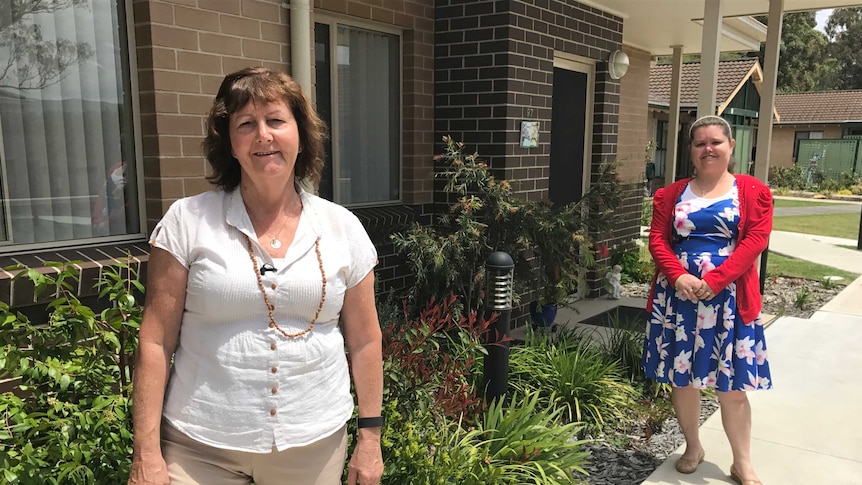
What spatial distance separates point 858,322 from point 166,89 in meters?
6.83

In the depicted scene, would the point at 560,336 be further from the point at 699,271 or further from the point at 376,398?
the point at 376,398

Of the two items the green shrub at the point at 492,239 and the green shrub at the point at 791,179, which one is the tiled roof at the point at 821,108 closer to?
the green shrub at the point at 791,179

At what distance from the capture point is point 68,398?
2.31m

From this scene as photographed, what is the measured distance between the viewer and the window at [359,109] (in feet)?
15.9

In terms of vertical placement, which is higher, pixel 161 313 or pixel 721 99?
pixel 721 99

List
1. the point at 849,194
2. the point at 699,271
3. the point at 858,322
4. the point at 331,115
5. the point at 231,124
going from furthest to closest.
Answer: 1. the point at 849,194
2. the point at 858,322
3. the point at 331,115
4. the point at 699,271
5. the point at 231,124

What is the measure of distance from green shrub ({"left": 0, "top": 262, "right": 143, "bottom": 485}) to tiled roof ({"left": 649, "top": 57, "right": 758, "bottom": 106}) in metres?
17.0

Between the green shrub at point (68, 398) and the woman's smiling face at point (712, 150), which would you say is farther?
the woman's smiling face at point (712, 150)

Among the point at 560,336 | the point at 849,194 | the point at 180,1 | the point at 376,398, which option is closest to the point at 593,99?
the point at 560,336

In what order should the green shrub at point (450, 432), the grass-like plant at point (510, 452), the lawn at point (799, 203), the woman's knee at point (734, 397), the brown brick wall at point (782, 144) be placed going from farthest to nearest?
the brown brick wall at point (782, 144) < the lawn at point (799, 203) < the woman's knee at point (734, 397) < the grass-like plant at point (510, 452) < the green shrub at point (450, 432)

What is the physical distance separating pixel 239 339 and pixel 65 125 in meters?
2.24

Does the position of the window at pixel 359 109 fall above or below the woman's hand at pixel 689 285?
above

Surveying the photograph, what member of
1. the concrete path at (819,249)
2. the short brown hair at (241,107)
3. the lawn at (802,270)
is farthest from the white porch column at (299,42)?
the concrete path at (819,249)

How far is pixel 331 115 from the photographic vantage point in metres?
4.88
